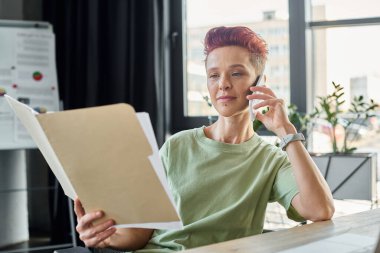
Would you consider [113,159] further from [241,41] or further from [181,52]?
[181,52]

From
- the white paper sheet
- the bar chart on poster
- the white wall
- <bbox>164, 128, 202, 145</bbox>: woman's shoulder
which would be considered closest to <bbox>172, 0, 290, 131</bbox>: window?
the bar chart on poster

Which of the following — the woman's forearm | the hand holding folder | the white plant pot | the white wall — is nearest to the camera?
the hand holding folder

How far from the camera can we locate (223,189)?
53.4 inches

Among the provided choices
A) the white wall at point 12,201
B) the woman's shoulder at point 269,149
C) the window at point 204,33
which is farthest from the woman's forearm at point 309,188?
the white wall at point 12,201

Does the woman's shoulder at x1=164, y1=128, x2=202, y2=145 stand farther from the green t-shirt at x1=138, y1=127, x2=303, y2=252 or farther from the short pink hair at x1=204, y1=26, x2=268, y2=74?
the short pink hair at x1=204, y1=26, x2=268, y2=74

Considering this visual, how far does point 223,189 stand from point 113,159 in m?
0.51

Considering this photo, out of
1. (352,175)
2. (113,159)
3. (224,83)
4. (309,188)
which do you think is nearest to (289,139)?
(309,188)

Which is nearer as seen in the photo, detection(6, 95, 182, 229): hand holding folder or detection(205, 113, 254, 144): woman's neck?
detection(6, 95, 182, 229): hand holding folder

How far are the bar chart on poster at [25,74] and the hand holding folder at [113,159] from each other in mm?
2336

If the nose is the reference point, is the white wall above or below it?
below

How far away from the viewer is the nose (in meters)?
1.38

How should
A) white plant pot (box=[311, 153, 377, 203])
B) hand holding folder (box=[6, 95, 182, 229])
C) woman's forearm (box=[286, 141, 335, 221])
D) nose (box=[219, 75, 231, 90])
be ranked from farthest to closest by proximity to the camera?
1. white plant pot (box=[311, 153, 377, 203])
2. nose (box=[219, 75, 231, 90])
3. woman's forearm (box=[286, 141, 335, 221])
4. hand holding folder (box=[6, 95, 182, 229])

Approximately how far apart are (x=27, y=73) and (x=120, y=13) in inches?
28.6

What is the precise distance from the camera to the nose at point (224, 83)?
4.53ft
